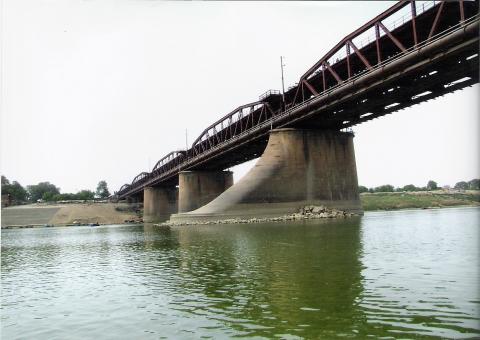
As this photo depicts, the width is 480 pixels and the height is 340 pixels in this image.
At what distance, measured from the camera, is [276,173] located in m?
49.7

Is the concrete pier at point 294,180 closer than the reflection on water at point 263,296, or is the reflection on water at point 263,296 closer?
the reflection on water at point 263,296

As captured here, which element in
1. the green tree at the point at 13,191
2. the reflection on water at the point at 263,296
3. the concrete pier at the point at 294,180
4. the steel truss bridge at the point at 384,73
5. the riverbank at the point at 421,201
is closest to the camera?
the reflection on water at the point at 263,296

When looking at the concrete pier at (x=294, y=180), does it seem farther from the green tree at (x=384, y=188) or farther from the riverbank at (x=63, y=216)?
the green tree at (x=384, y=188)

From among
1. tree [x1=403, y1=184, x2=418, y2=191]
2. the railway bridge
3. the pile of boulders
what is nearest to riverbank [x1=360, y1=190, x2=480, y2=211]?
tree [x1=403, y1=184, x2=418, y2=191]

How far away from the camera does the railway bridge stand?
32531 mm

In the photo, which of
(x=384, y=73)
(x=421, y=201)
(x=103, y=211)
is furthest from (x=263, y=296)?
(x=103, y=211)

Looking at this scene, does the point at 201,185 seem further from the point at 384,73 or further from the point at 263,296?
the point at 263,296

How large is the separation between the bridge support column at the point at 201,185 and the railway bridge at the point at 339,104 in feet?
51.0

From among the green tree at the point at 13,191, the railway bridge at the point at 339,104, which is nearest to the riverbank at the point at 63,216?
the green tree at the point at 13,191

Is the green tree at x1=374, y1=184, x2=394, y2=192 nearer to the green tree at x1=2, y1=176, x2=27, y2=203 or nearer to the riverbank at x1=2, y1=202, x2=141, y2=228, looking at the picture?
the riverbank at x1=2, y1=202, x2=141, y2=228

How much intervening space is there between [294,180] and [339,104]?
11.3 m

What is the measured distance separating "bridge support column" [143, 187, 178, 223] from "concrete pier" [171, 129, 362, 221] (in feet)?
224

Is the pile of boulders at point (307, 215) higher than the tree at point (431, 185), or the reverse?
the tree at point (431, 185)

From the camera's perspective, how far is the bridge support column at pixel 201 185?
277 ft
